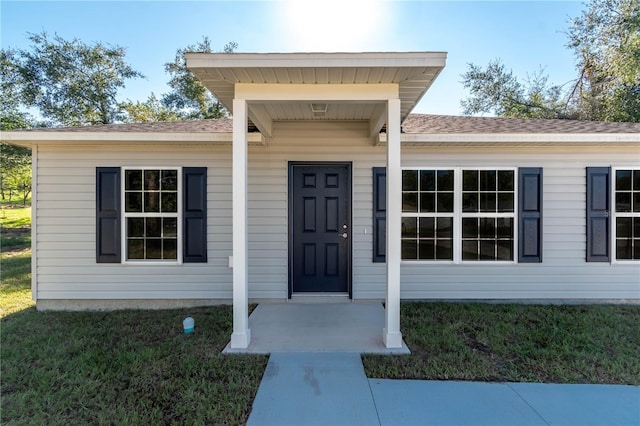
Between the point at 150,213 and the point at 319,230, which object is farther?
the point at 319,230

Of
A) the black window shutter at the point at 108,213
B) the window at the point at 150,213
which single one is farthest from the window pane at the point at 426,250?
the black window shutter at the point at 108,213

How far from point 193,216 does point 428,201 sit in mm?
3458

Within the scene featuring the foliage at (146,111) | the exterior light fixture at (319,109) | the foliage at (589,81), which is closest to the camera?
the exterior light fixture at (319,109)

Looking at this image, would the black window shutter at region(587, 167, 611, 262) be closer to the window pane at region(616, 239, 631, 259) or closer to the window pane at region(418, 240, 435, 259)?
the window pane at region(616, 239, 631, 259)

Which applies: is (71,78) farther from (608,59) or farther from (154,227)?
(608,59)

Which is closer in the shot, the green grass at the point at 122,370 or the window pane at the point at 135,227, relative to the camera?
the green grass at the point at 122,370

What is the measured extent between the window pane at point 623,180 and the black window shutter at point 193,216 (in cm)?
601

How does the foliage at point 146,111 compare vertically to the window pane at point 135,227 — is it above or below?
above

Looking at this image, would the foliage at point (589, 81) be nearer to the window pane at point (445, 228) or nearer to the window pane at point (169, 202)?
the window pane at point (445, 228)

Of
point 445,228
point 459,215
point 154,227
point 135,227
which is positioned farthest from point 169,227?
point 459,215

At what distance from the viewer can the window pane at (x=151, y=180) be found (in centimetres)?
459

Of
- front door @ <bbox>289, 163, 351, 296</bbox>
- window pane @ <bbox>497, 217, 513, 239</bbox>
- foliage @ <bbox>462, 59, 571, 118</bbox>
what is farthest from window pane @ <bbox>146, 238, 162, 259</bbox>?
foliage @ <bbox>462, 59, 571, 118</bbox>

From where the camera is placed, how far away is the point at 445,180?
184 inches

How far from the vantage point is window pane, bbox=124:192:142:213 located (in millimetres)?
4586
